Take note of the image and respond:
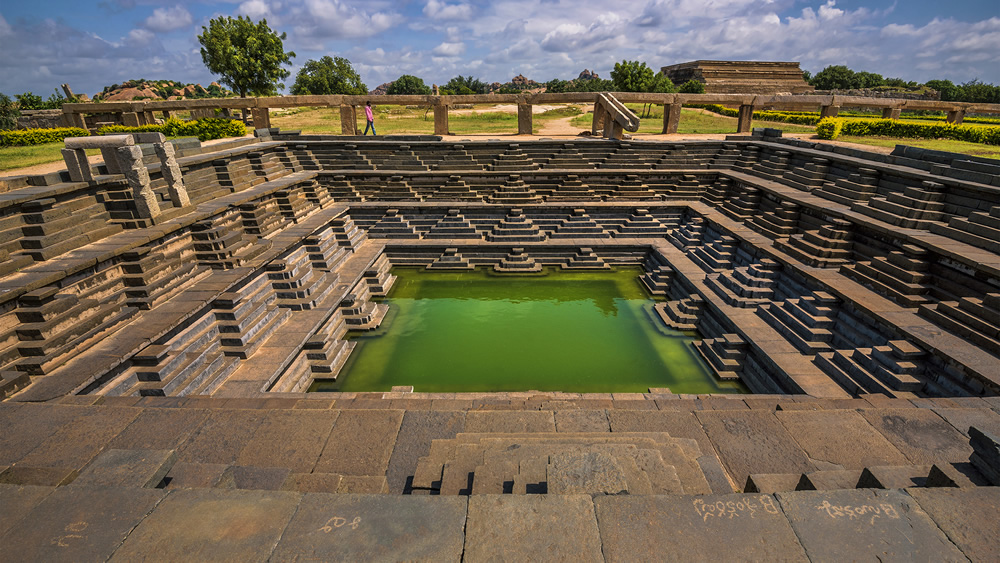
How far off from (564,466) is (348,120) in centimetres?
1928

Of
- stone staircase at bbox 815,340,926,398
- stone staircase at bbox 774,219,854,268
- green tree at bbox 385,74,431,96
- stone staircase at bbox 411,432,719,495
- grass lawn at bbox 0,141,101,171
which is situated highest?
green tree at bbox 385,74,431,96

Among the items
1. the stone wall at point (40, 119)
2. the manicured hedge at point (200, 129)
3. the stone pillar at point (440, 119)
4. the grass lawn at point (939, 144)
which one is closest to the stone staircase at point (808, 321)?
the grass lawn at point (939, 144)

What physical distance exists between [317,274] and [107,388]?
17.3 ft

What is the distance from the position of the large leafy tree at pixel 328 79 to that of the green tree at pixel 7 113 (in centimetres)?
3141

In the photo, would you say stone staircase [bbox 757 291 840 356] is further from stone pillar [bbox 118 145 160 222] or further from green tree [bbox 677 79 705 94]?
green tree [bbox 677 79 705 94]

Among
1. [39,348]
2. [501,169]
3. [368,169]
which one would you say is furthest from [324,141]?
[39,348]

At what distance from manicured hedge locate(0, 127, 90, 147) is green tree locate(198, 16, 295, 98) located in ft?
41.6

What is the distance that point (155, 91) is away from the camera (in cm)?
7556

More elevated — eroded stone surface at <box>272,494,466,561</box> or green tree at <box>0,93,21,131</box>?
green tree at <box>0,93,21,131</box>

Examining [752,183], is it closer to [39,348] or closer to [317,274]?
[317,274]

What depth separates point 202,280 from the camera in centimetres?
930

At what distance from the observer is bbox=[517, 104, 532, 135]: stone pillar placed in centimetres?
1880

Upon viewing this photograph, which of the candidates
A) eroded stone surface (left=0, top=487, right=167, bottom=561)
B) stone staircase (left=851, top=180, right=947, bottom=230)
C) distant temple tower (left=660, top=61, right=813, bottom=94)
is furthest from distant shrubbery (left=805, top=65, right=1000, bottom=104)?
eroded stone surface (left=0, top=487, right=167, bottom=561)

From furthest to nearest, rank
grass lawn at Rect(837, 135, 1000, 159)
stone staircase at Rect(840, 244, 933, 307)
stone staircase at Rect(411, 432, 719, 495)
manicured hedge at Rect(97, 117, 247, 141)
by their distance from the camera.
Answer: manicured hedge at Rect(97, 117, 247, 141) < grass lawn at Rect(837, 135, 1000, 159) < stone staircase at Rect(840, 244, 933, 307) < stone staircase at Rect(411, 432, 719, 495)
